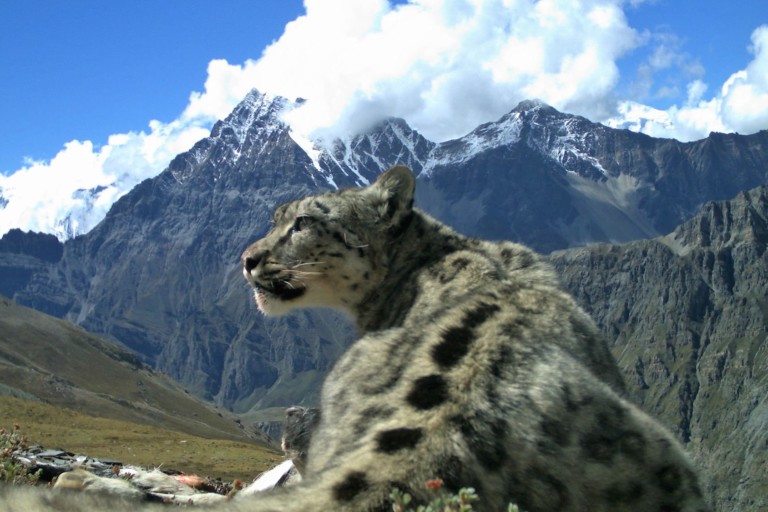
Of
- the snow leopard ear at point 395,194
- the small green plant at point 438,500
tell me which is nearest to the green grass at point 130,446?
the snow leopard ear at point 395,194

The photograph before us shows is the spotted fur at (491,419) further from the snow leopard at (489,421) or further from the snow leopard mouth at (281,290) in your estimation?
the snow leopard mouth at (281,290)

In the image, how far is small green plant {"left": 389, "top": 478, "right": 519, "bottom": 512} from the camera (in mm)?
5715

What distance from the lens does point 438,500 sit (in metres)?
5.77

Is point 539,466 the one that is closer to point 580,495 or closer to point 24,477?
point 580,495

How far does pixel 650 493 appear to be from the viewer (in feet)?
25.4

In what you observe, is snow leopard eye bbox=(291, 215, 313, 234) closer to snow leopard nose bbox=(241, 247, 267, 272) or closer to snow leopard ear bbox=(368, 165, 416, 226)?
snow leopard nose bbox=(241, 247, 267, 272)

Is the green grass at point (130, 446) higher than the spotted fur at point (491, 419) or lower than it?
lower

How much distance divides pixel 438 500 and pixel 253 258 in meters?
8.78

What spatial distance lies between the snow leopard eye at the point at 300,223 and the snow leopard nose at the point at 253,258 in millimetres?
633

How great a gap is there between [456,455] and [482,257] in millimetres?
5727

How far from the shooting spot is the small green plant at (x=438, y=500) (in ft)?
18.7

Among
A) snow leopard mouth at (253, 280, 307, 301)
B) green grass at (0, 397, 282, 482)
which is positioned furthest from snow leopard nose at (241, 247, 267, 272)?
green grass at (0, 397, 282, 482)

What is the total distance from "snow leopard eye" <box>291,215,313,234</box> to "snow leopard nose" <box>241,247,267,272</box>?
0.63 meters

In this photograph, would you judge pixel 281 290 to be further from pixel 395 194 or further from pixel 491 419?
pixel 491 419
